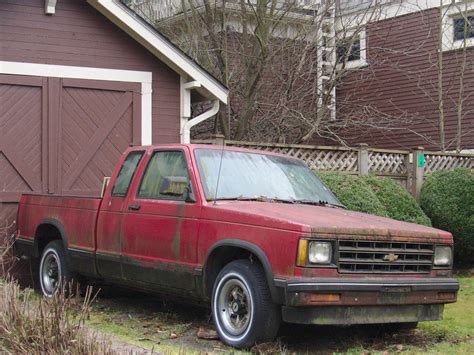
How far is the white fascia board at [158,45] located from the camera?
35.6ft

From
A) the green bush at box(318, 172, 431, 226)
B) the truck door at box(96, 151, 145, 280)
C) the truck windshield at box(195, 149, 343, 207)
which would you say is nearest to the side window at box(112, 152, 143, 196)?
the truck door at box(96, 151, 145, 280)

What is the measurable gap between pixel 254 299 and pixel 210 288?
2.52 ft

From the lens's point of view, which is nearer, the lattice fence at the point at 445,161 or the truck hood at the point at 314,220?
the truck hood at the point at 314,220

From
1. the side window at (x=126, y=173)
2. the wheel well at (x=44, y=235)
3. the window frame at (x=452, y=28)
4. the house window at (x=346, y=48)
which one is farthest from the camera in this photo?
the window frame at (x=452, y=28)

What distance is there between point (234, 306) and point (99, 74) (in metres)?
5.99

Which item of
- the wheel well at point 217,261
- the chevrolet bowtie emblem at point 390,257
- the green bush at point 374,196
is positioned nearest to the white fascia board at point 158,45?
the green bush at point 374,196

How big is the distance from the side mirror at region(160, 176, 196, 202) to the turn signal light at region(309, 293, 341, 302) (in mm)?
1708

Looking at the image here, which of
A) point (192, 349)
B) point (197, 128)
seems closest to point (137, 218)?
point (192, 349)

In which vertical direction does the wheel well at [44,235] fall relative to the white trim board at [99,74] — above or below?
below

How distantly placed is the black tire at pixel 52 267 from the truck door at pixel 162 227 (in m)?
1.35

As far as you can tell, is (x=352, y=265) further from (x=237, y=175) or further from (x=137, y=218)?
(x=137, y=218)

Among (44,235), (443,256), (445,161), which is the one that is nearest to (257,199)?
(443,256)

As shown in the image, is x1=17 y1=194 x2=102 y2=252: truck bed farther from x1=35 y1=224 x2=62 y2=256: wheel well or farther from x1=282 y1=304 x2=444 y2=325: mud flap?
x1=282 y1=304 x2=444 y2=325: mud flap

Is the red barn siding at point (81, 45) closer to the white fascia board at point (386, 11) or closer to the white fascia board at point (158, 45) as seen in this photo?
the white fascia board at point (158, 45)
